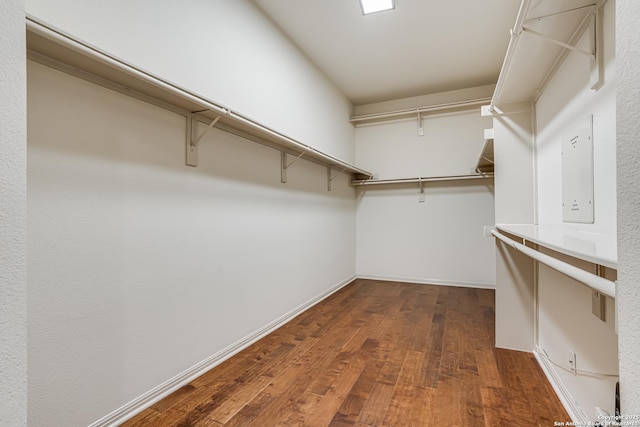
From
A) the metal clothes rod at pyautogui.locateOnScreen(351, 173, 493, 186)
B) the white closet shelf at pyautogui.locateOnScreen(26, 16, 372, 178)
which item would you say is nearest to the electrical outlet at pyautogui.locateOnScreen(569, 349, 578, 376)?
the white closet shelf at pyautogui.locateOnScreen(26, 16, 372, 178)

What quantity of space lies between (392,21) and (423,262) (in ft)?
10.1

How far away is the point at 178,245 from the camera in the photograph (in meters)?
1.73

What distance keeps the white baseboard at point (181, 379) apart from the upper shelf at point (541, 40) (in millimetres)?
2478

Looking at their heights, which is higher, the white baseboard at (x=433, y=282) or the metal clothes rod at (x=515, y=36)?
the metal clothes rod at (x=515, y=36)

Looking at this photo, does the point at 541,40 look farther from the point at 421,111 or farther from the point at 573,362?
the point at 421,111

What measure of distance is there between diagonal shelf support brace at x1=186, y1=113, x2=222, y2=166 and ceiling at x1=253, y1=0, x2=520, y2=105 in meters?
1.32

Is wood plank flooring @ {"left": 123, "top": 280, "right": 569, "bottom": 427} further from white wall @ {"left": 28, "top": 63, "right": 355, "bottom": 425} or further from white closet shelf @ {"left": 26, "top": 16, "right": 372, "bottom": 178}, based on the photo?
white closet shelf @ {"left": 26, "top": 16, "right": 372, "bottom": 178}

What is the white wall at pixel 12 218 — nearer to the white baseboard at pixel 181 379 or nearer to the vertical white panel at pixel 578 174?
the white baseboard at pixel 181 379

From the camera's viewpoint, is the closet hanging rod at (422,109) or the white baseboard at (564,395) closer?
the white baseboard at (564,395)

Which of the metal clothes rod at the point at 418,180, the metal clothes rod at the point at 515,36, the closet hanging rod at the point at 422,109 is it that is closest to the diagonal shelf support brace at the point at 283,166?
the metal clothes rod at the point at 515,36

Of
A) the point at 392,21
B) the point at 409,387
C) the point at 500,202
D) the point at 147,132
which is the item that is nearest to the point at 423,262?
the point at 500,202

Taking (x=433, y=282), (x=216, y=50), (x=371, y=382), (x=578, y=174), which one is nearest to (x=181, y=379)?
(x=371, y=382)

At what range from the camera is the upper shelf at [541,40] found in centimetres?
126

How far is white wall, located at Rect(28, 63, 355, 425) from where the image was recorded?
1.18 m
